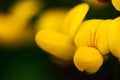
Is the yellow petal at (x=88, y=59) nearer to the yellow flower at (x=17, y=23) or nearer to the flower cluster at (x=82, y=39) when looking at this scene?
the flower cluster at (x=82, y=39)

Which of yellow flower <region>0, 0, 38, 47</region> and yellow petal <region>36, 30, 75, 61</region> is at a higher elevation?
yellow flower <region>0, 0, 38, 47</region>

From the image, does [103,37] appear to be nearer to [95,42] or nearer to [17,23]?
[95,42]

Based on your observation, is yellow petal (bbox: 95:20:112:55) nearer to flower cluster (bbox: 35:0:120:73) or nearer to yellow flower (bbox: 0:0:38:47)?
flower cluster (bbox: 35:0:120:73)

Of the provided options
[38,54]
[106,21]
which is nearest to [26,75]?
[38,54]

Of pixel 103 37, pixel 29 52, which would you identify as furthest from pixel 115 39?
pixel 29 52

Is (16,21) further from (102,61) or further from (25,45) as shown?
(102,61)

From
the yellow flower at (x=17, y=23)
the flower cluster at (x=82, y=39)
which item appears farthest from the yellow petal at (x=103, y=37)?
the yellow flower at (x=17, y=23)

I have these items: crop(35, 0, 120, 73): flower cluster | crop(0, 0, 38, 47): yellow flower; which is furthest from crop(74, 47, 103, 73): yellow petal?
crop(0, 0, 38, 47): yellow flower
